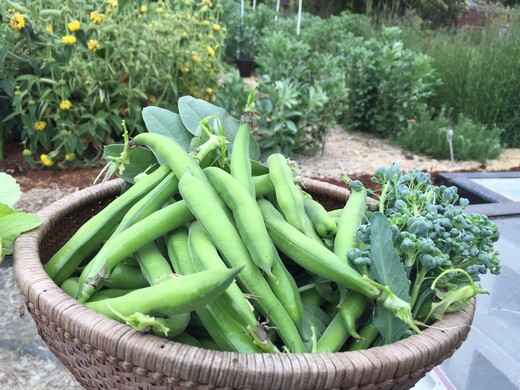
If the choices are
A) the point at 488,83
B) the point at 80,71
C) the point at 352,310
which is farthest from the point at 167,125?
the point at 488,83

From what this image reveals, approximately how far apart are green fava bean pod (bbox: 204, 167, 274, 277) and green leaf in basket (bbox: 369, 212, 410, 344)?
19 centimetres

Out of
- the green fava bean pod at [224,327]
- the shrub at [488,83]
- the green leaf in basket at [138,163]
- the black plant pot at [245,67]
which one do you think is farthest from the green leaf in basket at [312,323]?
the black plant pot at [245,67]

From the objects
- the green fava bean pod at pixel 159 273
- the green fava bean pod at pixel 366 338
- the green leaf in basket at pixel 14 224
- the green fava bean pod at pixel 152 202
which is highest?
the green fava bean pod at pixel 152 202

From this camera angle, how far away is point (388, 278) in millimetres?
932

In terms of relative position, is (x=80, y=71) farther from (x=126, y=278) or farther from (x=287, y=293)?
(x=287, y=293)

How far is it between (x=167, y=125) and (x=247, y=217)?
54 cm

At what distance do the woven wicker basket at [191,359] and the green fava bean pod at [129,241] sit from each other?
0.06 metres

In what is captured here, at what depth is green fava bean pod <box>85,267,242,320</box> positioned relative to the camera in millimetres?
804

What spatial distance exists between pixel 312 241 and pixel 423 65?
5010 mm

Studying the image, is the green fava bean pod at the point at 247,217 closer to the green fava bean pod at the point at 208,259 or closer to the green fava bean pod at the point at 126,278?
the green fava bean pod at the point at 208,259

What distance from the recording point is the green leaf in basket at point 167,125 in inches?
56.1

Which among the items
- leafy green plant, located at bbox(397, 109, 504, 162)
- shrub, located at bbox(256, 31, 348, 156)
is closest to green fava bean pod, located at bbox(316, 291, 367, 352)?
shrub, located at bbox(256, 31, 348, 156)

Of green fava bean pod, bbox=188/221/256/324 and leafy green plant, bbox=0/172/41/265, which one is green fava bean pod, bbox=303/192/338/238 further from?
leafy green plant, bbox=0/172/41/265

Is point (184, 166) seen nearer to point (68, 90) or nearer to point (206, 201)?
point (206, 201)
